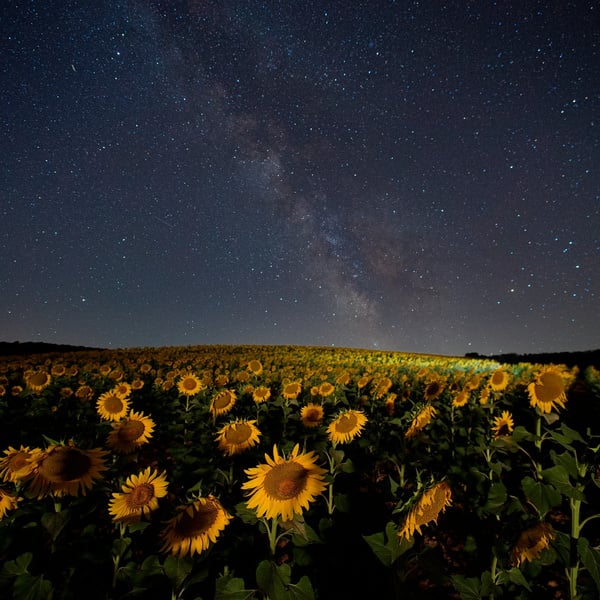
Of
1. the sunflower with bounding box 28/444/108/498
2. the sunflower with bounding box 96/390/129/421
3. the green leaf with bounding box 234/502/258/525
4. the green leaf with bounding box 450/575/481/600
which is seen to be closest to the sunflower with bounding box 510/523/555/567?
the green leaf with bounding box 450/575/481/600

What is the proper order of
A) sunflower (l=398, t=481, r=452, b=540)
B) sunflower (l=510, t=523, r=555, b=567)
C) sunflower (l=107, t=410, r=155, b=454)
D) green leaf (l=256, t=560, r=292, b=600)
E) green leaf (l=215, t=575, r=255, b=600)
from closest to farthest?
green leaf (l=256, t=560, r=292, b=600), green leaf (l=215, t=575, r=255, b=600), sunflower (l=398, t=481, r=452, b=540), sunflower (l=510, t=523, r=555, b=567), sunflower (l=107, t=410, r=155, b=454)

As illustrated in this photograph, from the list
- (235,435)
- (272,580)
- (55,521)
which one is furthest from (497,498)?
(55,521)

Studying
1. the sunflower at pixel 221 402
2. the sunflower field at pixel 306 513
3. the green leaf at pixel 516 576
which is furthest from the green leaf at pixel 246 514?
the sunflower at pixel 221 402

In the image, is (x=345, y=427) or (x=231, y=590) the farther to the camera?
(x=345, y=427)

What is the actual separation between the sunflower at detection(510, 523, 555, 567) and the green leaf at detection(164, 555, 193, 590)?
1914mm

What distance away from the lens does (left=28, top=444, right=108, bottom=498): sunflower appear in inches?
72.8

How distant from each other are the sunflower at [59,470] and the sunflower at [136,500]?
26cm

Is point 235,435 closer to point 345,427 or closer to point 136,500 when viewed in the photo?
point 136,500

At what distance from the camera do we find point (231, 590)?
146 centimetres

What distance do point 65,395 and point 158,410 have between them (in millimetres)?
1696

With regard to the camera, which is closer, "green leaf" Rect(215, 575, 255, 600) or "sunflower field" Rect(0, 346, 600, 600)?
"green leaf" Rect(215, 575, 255, 600)

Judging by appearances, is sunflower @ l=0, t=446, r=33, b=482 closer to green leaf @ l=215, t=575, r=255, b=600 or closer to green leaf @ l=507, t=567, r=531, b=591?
green leaf @ l=215, t=575, r=255, b=600

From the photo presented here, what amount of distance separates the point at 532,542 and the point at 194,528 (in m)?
1.96

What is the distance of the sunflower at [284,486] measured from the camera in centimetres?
163
